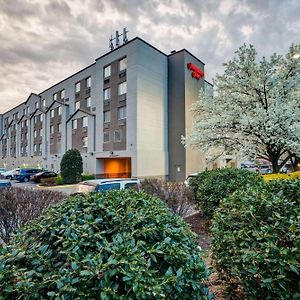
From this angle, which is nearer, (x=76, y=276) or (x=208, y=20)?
(x=76, y=276)

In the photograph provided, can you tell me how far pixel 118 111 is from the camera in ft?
93.9

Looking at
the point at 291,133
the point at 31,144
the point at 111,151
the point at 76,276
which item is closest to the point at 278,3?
the point at 291,133

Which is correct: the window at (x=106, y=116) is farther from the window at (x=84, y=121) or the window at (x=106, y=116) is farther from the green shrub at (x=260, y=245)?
the green shrub at (x=260, y=245)

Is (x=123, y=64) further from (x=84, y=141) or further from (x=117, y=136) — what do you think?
(x=84, y=141)

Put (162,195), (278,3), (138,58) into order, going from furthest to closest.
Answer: (138,58) < (278,3) < (162,195)

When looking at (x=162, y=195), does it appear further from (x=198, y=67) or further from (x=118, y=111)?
(x=198, y=67)

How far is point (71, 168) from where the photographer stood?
A: 25438 mm

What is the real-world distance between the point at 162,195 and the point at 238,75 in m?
11.1

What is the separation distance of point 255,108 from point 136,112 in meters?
14.6

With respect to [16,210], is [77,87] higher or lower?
higher

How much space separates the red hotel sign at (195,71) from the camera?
29030 millimetres

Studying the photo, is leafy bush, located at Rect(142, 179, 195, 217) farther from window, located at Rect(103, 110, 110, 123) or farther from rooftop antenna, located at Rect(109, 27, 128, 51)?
rooftop antenna, located at Rect(109, 27, 128, 51)

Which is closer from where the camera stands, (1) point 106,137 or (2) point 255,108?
(2) point 255,108

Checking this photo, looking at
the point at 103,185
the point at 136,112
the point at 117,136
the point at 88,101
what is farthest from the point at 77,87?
the point at 103,185
